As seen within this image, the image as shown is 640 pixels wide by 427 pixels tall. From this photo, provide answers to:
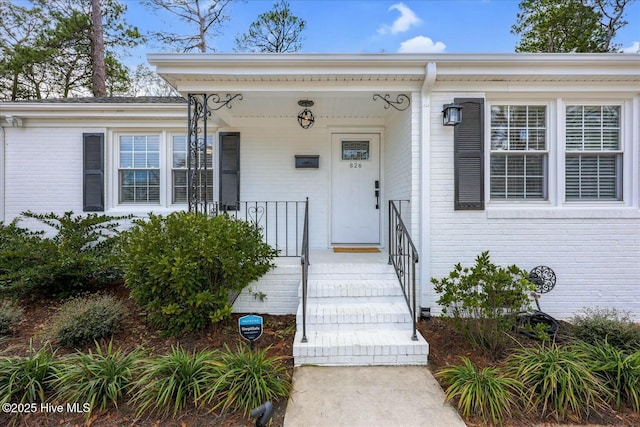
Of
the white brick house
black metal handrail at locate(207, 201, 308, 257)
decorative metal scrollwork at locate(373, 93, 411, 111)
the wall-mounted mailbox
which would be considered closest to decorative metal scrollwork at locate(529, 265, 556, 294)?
the white brick house

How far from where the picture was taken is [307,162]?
17.7 ft

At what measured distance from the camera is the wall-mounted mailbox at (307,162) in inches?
212

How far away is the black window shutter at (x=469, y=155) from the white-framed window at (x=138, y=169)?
493 cm

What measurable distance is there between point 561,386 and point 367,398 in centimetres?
147

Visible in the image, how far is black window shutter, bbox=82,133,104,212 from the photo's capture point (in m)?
5.41

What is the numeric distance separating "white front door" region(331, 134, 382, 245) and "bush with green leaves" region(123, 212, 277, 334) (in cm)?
228

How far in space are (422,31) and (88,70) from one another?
12.0m

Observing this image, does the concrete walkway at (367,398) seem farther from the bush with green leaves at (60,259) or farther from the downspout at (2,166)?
the downspout at (2,166)

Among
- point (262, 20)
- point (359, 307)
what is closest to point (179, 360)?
point (359, 307)

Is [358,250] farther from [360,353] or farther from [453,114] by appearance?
[453,114]

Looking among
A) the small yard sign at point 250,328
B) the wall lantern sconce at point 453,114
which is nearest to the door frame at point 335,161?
the wall lantern sconce at point 453,114

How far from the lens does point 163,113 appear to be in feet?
17.4

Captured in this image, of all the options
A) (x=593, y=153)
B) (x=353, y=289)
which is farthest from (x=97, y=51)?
(x=593, y=153)

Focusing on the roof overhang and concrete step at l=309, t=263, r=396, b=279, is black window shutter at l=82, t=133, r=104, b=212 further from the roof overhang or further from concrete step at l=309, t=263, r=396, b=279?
concrete step at l=309, t=263, r=396, b=279
